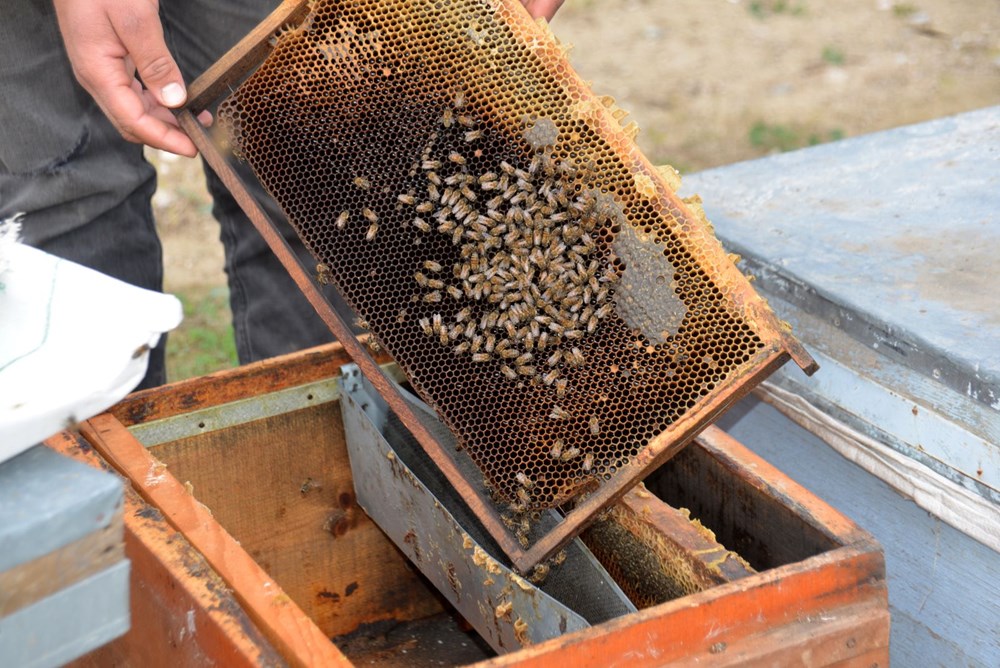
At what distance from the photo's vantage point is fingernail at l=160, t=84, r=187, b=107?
2.41m

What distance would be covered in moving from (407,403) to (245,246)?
1563 millimetres

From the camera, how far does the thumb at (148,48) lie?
2.46 metres

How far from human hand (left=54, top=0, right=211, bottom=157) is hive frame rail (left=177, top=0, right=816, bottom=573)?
113 mm

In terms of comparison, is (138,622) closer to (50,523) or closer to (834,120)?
(50,523)

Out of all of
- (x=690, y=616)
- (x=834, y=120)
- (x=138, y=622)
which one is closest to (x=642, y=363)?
(x=690, y=616)

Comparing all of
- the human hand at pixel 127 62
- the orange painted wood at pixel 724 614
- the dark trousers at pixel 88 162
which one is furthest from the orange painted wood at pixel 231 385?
the orange painted wood at pixel 724 614

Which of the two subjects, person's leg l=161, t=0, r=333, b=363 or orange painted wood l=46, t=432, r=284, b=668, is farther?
person's leg l=161, t=0, r=333, b=363

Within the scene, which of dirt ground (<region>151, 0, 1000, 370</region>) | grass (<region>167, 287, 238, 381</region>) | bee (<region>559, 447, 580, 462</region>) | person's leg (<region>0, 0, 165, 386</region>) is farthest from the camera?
dirt ground (<region>151, 0, 1000, 370</region>)

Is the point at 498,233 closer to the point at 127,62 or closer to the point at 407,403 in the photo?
the point at 407,403

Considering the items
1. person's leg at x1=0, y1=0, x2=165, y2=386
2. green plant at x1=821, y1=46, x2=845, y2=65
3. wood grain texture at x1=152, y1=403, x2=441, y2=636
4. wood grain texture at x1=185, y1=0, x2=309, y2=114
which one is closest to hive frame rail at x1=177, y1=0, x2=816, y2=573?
wood grain texture at x1=185, y1=0, x2=309, y2=114

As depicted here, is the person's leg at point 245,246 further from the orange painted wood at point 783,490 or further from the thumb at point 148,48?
the orange painted wood at point 783,490

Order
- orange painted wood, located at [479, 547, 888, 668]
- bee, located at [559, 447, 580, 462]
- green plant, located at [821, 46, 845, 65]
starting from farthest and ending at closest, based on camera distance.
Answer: green plant, located at [821, 46, 845, 65] → bee, located at [559, 447, 580, 462] → orange painted wood, located at [479, 547, 888, 668]

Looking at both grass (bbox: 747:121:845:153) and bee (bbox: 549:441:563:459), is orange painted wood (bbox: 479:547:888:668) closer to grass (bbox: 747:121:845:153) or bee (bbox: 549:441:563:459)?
bee (bbox: 549:441:563:459)

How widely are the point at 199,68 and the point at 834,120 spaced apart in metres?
5.43
